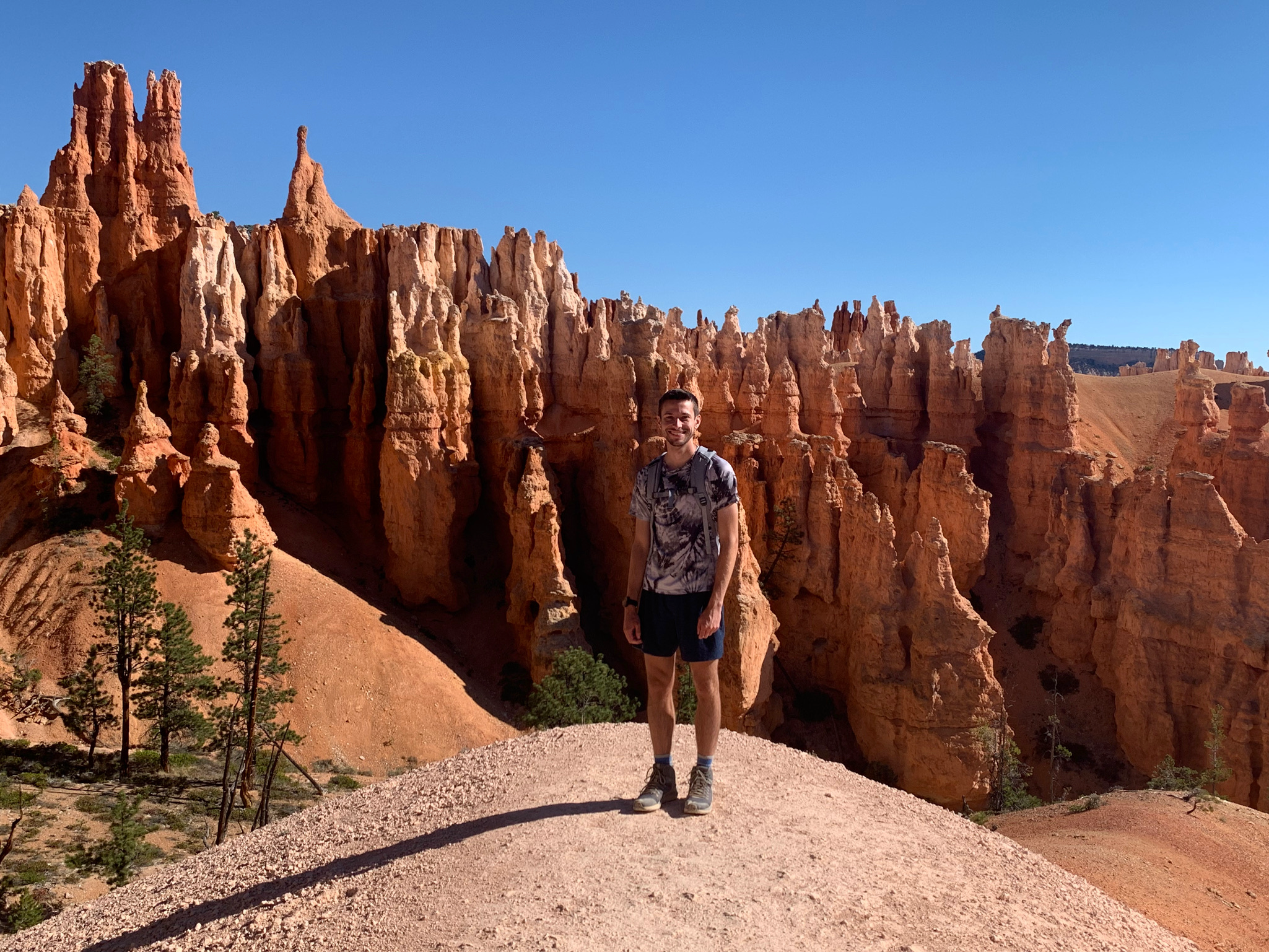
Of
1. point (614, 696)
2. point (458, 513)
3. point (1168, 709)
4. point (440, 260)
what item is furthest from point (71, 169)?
point (1168, 709)

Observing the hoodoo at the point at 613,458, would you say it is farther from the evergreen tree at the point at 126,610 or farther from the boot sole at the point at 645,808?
the boot sole at the point at 645,808

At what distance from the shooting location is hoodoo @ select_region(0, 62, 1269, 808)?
27984 mm

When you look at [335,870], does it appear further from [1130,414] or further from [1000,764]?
[1130,414]

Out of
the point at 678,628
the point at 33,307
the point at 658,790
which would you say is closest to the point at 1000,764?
the point at 658,790

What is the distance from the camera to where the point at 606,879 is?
7012 mm

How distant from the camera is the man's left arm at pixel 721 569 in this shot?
787cm

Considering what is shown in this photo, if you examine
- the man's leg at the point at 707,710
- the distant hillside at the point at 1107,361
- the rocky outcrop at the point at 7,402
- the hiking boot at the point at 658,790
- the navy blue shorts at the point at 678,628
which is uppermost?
the distant hillside at the point at 1107,361

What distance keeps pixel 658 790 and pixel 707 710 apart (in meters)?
1.07

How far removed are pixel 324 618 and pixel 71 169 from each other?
29741mm

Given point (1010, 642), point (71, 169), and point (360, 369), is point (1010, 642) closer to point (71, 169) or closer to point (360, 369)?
point (360, 369)

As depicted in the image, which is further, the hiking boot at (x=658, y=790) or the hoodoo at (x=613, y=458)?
the hoodoo at (x=613, y=458)

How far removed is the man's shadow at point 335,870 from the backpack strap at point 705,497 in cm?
297

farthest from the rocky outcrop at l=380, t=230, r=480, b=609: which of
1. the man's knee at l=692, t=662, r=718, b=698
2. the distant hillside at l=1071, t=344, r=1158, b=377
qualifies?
the distant hillside at l=1071, t=344, r=1158, b=377

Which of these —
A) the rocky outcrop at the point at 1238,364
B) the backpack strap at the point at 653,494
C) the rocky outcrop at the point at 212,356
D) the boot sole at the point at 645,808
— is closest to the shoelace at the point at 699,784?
the boot sole at the point at 645,808
